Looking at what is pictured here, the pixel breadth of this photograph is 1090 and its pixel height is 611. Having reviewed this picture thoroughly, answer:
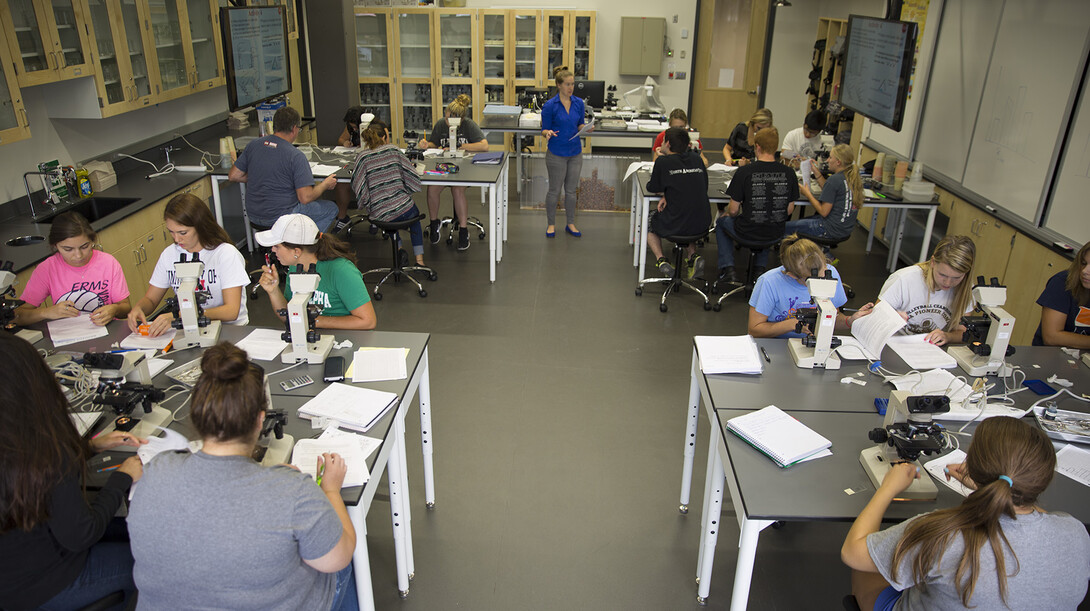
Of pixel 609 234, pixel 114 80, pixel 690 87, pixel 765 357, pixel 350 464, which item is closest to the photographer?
pixel 350 464

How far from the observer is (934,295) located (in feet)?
10.8

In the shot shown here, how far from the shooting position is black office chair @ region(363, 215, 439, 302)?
5277 mm

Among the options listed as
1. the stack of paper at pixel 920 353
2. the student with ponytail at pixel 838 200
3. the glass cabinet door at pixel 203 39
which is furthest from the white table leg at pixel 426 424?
the glass cabinet door at pixel 203 39

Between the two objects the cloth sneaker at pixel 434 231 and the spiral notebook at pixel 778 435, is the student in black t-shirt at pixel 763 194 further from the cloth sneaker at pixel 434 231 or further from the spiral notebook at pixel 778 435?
the spiral notebook at pixel 778 435

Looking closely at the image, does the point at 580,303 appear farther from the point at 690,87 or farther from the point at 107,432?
the point at 690,87

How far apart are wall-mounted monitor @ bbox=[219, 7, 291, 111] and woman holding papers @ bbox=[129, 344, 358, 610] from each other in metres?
4.86

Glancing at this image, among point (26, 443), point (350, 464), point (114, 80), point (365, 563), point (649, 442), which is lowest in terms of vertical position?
point (649, 442)

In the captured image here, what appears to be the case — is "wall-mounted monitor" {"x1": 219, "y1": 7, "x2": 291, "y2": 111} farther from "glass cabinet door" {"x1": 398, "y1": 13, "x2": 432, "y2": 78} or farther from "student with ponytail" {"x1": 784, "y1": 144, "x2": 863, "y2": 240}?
"student with ponytail" {"x1": 784, "y1": 144, "x2": 863, "y2": 240}

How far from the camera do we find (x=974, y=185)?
523 centimetres

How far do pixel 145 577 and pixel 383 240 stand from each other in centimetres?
514

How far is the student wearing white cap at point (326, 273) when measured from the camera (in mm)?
2961

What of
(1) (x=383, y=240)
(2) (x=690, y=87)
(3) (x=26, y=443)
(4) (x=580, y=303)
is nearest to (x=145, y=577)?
(3) (x=26, y=443)

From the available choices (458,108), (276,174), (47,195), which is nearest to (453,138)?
(458,108)

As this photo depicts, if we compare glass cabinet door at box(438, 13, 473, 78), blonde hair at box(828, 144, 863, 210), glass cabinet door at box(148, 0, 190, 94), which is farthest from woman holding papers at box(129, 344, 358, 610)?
glass cabinet door at box(438, 13, 473, 78)
